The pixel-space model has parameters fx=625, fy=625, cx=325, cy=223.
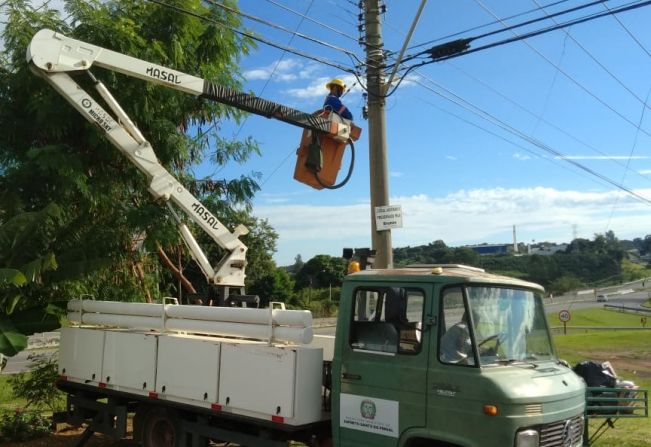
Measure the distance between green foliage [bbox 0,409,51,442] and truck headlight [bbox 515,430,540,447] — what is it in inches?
291

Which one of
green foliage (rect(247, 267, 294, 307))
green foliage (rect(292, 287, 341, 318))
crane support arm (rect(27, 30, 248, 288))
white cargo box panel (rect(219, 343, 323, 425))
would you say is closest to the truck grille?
white cargo box panel (rect(219, 343, 323, 425))

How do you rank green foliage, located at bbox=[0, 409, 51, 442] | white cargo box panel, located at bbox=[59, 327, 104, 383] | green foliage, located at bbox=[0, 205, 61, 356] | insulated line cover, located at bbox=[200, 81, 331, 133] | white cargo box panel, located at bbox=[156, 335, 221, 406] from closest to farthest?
white cargo box panel, located at bbox=[156, 335, 221, 406] → green foliage, located at bbox=[0, 205, 61, 356] → white cargo box panel, located at bbox=[59, 327, 104, 383] → insulated line cover, located at bbox=[200, 81, 331, 133] → green foliage, located at bbox=[0, 409, 51, 442]

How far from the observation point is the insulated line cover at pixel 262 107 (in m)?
8.90

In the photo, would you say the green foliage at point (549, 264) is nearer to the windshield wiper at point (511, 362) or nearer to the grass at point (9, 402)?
the grass at point (9, 402)

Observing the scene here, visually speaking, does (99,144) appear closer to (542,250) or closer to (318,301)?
(542,250)

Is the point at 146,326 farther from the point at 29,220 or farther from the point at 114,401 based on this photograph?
the point at 29,220

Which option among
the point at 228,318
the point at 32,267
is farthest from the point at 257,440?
the point at 32,267

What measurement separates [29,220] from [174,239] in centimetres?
244

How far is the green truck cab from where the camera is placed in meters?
4.93

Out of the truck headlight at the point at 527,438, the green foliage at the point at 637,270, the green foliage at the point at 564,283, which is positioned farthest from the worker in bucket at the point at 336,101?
the green foliage at the point at 637,270

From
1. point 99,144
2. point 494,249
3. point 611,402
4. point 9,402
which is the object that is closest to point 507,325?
point 611,402

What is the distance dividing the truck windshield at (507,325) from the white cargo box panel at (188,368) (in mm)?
2749

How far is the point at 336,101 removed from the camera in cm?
973

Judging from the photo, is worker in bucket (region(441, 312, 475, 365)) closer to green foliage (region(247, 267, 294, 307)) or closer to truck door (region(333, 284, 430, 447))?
truck door (region(333, 284, 430, 447))
